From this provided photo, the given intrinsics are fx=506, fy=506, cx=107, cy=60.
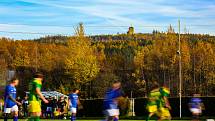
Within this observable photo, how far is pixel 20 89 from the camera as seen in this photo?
90.5m

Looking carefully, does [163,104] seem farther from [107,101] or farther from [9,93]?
[9,93]

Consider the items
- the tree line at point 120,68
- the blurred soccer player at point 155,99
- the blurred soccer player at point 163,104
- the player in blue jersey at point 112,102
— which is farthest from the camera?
the tree line at point 120,68

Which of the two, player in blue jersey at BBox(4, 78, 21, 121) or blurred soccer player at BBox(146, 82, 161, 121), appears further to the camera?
blurred soccer player at BBox(146, 82, 161, 121)

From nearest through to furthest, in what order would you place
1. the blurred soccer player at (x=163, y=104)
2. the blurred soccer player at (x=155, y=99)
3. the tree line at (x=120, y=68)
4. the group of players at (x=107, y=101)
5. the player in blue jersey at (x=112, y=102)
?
the group of players at (x=107, y=101) → the player in blue jersey at (x=112, y=102) → the blurred soccer player at (x=163, y=104) → the blurred soccer player at (x=155, y=99) → the tree line at (x=120, y=68)

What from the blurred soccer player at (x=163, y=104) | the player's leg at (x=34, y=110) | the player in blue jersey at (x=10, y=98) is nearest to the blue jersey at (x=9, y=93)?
the player in blue jersey at (x=10, y=98)

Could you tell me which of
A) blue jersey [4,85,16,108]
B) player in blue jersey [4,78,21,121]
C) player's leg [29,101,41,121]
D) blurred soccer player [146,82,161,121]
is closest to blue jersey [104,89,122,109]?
player's leg [29,101,41,121]

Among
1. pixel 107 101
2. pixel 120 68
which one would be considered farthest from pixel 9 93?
pixel 120 68

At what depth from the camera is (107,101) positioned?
21.0 m

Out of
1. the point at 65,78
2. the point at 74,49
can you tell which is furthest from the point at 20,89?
the point at 74,49

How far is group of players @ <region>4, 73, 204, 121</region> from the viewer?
18.6 metres

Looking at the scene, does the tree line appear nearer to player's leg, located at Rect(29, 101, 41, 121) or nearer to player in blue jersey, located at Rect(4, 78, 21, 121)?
player in blue jersey, located at Rect(4, 78, 21, 121)

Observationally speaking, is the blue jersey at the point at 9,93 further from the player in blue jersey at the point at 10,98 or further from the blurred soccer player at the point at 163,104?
the blurred soccer player at the point at 163,104

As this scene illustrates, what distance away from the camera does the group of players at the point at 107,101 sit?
1859cm

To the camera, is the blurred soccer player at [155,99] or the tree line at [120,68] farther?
the tree line at [120,68]
